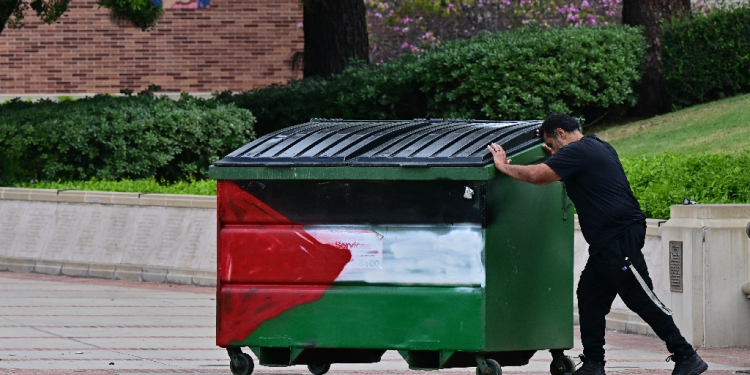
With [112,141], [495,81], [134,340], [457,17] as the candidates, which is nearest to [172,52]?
[457,17]

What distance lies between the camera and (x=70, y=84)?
24766 millimetres

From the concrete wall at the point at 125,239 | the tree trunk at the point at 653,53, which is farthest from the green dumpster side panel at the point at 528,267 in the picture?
the tree trunk at the point at 653,53

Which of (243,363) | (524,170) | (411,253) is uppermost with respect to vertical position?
(524,170)

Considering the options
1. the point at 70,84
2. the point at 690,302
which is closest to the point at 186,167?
the point at 690,302

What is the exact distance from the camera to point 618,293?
271 inches

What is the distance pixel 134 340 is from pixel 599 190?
3827mm

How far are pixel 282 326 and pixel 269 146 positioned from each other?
1028mm

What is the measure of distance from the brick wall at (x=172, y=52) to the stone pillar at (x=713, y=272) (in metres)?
16.6

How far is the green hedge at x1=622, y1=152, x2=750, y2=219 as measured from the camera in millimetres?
9984

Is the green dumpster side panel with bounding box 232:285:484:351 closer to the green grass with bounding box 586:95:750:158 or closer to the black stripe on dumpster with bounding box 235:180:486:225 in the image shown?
the black stripe on dumpster with bounding box 235:180:486:225

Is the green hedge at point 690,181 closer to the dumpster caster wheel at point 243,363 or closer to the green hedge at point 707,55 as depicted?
the dumpster caster wheel at point 243,363

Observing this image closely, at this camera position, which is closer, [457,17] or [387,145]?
[387,145]

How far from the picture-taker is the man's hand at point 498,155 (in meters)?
6.43

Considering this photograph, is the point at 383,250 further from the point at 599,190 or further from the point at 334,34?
the point at 334,34
